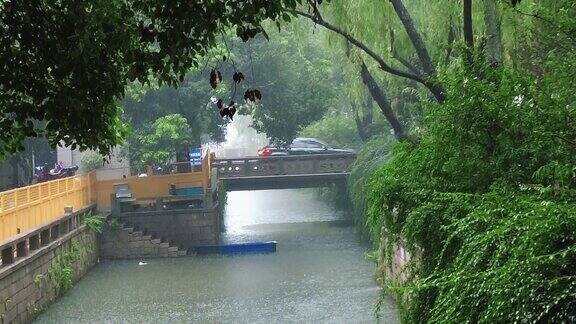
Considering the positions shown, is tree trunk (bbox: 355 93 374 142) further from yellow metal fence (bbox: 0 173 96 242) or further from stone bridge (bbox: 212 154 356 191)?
yellow metal fence (bbox: 0 173 96 242)

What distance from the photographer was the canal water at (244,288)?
18.0 metres

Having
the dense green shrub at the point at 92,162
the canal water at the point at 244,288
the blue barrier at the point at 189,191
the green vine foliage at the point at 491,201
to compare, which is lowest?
the canal water at the point at 244,288

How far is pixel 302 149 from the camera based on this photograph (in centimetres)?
3762

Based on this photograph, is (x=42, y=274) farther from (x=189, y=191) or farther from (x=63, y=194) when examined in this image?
(x=189, y=191)

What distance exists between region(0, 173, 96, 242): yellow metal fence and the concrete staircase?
3.90ft

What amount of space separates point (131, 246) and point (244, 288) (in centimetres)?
716

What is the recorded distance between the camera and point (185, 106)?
32.8m

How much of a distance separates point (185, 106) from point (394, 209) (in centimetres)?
2355

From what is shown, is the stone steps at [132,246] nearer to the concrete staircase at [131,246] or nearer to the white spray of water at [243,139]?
the concrete staircase at [131,246]

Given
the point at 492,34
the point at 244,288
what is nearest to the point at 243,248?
the point at 244,288

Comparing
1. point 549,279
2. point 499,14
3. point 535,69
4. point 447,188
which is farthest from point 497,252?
point 535,69

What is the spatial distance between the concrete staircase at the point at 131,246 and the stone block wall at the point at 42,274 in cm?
156

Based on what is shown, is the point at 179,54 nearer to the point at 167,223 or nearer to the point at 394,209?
the point at 394,209

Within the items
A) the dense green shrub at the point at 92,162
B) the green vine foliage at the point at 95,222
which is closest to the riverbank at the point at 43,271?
the green vine foliage at the point at 95,222
